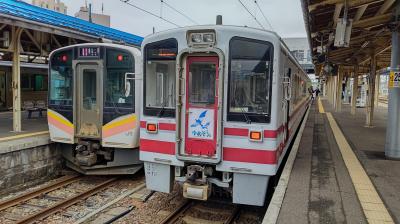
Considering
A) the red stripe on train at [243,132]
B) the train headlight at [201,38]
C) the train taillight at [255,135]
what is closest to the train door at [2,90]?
the train headlight at [201,38]

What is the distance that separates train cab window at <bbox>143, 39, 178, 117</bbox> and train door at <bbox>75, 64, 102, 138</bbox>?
8.72 feet

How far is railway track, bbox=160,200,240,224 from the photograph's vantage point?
601 centimetres

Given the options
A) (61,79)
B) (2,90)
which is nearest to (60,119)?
(61,79)

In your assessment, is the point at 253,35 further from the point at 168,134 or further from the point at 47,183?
the point at 47,183

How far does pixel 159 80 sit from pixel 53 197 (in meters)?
3.39

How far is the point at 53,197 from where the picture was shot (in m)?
7.43

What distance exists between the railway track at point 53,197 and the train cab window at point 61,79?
5.85 ft

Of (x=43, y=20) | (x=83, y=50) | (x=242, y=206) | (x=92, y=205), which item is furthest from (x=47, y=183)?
(x=242, y=206)

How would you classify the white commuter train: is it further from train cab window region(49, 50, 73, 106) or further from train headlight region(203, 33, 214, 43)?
train headlight region(203, 33, 214, 43)

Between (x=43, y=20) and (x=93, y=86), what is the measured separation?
7.07ft

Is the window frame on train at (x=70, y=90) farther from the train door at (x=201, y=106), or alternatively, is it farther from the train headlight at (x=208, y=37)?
the train headlight at (x=208, y=37)

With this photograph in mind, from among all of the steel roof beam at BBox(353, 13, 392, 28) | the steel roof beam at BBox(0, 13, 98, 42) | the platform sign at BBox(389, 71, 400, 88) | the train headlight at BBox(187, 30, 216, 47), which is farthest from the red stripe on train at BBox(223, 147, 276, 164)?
the steel roof beam at BBox(0, 13, 98, 42)

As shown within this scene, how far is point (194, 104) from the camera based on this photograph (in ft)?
18.6

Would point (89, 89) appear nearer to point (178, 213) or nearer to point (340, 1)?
point (178, 213)
